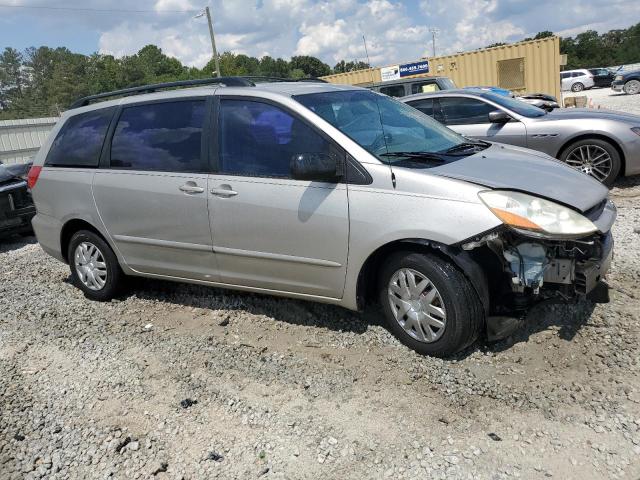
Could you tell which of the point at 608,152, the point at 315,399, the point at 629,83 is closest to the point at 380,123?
the point at 315,399

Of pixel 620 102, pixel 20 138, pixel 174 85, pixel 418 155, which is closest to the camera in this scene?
pixel 418 155

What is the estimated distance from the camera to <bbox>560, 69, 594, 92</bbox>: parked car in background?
40.3m

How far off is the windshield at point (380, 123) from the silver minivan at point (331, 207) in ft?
0.06

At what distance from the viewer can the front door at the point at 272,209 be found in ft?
12.5

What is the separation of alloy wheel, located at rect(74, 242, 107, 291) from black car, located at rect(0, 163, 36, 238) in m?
3.82

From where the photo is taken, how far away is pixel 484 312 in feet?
11.3

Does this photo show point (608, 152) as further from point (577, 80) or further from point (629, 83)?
point (577, 80)

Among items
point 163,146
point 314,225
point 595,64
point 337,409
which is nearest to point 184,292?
point 163,146

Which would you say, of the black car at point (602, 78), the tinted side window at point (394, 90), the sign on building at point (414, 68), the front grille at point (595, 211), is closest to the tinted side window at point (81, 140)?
the front grille at point (595, 211)

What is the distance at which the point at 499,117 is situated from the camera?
798 cm

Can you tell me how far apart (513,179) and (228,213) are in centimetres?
200

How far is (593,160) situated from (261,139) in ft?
17.0

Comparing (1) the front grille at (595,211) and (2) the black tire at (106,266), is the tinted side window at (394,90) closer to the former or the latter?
(2) the black tire at (106,266)

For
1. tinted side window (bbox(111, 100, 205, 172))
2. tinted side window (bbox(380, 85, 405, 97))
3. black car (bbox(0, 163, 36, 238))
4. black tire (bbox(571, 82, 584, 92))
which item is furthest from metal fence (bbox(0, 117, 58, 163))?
black tire (bbox(571, 82, 584, 92))
